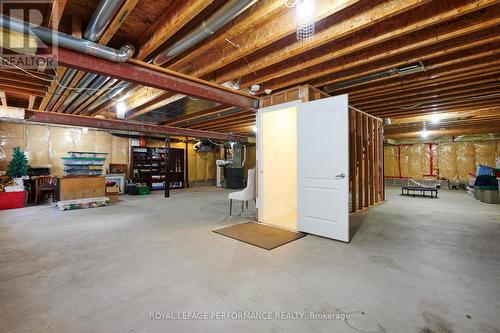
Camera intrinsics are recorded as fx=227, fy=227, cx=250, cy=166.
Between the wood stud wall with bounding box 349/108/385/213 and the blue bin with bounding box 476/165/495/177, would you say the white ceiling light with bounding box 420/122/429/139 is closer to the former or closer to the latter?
the blue bin with bounding box 476/165/495/177

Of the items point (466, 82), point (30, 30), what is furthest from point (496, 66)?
point (30, 30)

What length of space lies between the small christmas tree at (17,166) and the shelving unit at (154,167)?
3.39 metres

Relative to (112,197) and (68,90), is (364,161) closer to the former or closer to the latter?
(68,90)

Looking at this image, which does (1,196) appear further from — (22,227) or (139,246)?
(139,246)

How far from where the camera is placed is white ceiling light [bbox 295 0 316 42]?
189 centimetres

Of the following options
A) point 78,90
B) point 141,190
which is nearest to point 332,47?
point 78,90

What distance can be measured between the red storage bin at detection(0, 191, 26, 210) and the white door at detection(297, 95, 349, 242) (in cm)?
691

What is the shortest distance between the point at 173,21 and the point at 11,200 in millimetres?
6628

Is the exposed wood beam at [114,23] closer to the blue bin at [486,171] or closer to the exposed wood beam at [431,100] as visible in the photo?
the exposed wood beam at [431,100]

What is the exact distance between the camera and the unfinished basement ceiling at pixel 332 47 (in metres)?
2.13

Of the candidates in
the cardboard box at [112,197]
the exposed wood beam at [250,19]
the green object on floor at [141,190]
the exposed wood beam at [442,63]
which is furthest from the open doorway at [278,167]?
the green object on floor at [141,190]

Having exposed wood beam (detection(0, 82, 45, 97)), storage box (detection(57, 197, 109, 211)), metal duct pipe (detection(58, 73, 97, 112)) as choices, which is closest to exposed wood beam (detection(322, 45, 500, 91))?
metal duct pipe (detection(58, 73, 97, 112))

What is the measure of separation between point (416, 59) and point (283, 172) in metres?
2.77

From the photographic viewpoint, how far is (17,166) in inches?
239
